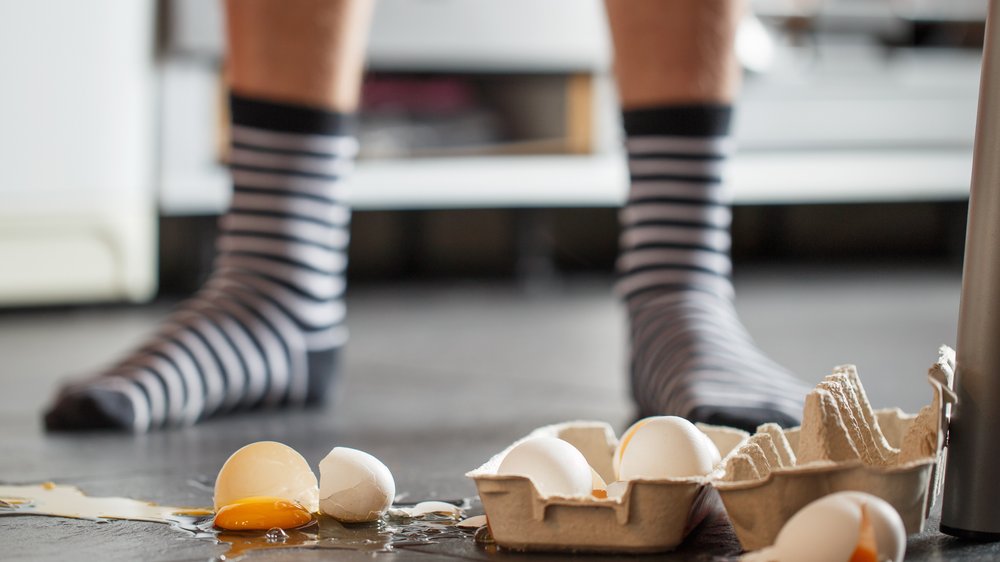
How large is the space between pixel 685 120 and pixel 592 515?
1.54 ft

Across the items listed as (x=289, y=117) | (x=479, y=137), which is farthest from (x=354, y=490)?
(x=479, y=137)

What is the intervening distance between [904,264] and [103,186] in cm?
176

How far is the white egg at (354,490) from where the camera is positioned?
61 cm

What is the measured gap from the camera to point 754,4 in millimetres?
2646

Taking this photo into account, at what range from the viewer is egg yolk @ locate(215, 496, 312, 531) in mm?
600

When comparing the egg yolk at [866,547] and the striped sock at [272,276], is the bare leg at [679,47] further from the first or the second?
the egg yolk at [866,547]

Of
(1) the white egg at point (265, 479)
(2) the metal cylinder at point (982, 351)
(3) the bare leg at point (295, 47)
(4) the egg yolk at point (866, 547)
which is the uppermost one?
(3) the bare leg at point (295, 47)

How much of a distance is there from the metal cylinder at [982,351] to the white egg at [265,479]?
331 millimetres

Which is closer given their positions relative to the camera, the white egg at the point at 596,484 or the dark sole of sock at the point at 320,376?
the white egg at the point at 596,484

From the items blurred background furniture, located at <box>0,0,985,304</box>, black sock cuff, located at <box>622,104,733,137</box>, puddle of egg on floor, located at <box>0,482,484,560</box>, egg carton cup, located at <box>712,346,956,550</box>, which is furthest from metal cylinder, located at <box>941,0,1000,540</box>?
blurred background furniture, located at <box>0,0,985,304</box>

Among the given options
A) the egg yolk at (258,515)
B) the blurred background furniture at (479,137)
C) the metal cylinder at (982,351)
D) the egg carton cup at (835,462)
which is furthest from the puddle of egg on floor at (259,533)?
the blurred background furniture at (479,137)

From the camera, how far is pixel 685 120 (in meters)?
0.94

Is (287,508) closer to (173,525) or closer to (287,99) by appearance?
(173,525)

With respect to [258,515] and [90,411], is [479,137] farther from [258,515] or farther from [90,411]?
[258,515]
